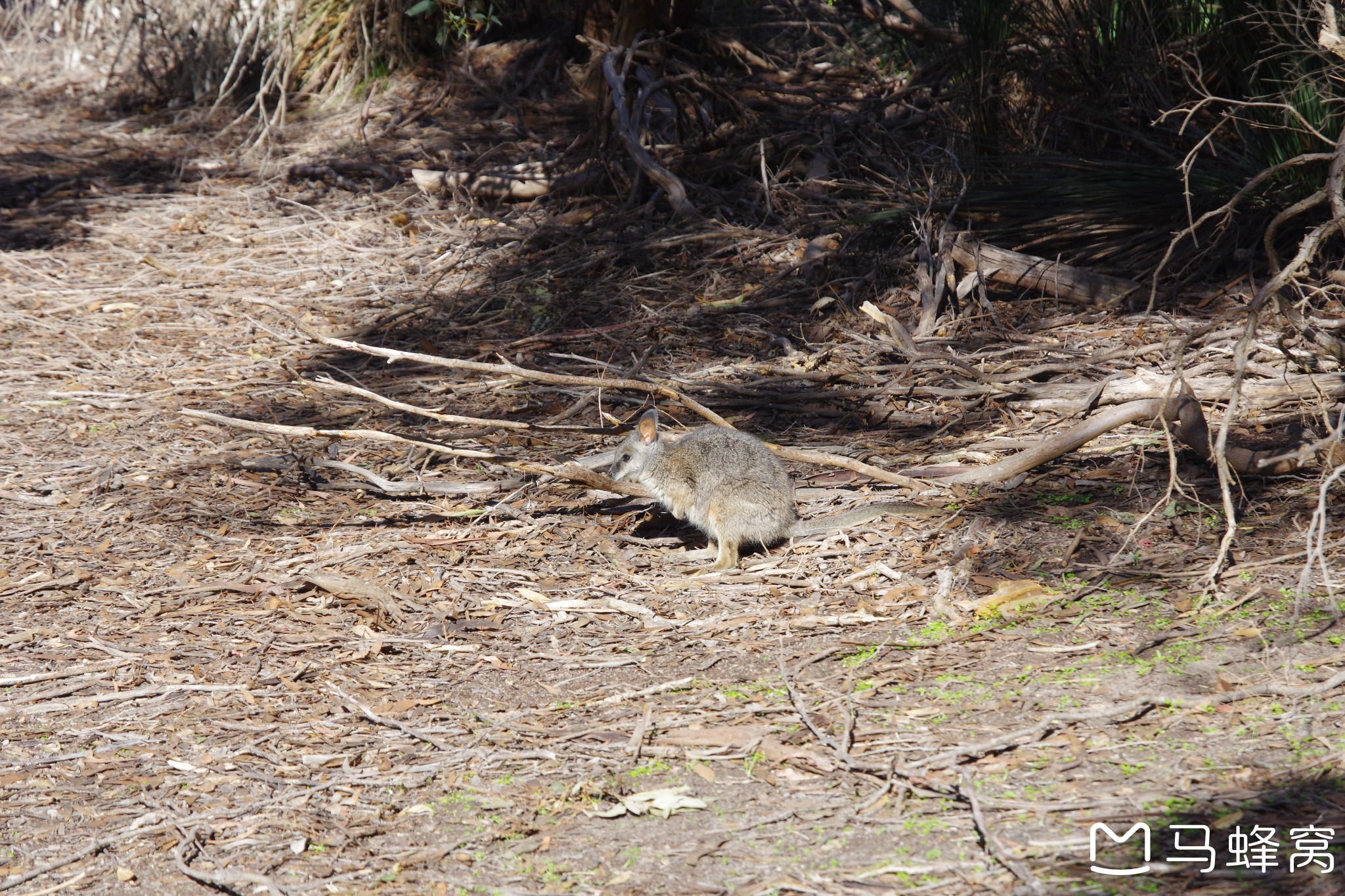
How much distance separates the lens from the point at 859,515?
5.20 metres

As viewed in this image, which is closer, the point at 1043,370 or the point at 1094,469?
the point at 1094,469

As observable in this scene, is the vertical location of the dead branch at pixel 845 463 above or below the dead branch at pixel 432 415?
below

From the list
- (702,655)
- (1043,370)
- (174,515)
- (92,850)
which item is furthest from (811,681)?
(174,515)

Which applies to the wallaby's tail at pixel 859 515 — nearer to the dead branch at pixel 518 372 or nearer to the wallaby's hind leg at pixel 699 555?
the wallaby's hind leg at pixel 699 555

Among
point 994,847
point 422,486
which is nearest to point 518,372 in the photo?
point 422,486

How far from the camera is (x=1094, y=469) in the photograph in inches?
210

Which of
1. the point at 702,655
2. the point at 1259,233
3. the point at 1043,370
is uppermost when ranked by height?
the point at 1259,233

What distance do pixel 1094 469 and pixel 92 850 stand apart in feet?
14.2

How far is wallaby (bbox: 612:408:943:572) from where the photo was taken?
5254mm

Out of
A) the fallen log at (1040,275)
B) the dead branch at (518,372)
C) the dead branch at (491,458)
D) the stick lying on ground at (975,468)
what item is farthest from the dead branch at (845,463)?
the fallen log at (1040,275)

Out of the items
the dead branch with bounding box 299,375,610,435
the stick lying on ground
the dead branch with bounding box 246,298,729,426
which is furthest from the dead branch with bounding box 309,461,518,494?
the dead branch with bounding box 246,298,729,426

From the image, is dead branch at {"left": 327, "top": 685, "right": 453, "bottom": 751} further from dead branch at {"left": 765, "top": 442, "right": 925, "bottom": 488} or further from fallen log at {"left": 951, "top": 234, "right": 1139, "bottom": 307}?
fallen log at {"left": 951, "top": 234, "right": 1139, "bottom": 307}

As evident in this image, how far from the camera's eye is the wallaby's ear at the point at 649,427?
563 cm

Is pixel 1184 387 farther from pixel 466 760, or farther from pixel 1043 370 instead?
pixel 466 760
